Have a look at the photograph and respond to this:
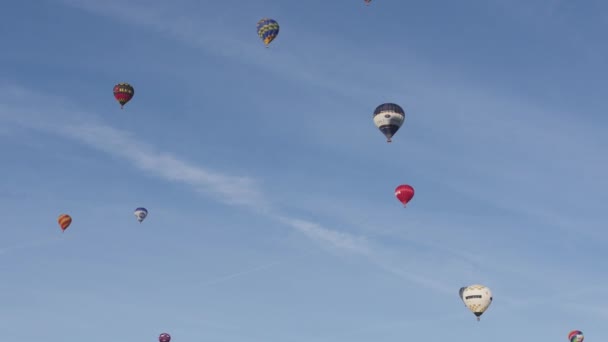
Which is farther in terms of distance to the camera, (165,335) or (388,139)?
(165,335)

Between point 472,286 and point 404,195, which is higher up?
point 404,195

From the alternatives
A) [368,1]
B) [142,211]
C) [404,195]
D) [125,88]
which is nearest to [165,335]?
[142,211]

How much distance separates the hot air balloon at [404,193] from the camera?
11781 centimetres

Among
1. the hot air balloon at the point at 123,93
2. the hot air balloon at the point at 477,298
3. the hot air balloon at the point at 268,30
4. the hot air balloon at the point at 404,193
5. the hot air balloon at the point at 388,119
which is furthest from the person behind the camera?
the hot air balloon at the point at 123,93

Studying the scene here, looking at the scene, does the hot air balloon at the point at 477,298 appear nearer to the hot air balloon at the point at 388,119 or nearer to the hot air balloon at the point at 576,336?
the hot air balloon at the point at 388,119

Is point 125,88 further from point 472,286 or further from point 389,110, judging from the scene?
point 472,286

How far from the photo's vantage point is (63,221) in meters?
145

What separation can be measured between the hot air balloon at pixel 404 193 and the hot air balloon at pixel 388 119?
26.0 feet

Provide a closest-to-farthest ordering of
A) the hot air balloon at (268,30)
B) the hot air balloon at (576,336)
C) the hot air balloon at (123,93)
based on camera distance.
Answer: the hot air balloon at (268,30), the hot air balloon at (123,93), the hot air balloon at (576,336)

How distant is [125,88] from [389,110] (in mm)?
46694

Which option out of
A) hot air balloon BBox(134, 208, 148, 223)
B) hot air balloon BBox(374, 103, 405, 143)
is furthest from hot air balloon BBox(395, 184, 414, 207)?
hot air balloon BBox(134, 208, 148, 223)

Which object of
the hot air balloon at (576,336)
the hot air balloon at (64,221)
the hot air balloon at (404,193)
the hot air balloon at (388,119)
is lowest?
the hot air balloon at (576,336)

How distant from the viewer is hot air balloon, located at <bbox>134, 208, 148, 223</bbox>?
504ft

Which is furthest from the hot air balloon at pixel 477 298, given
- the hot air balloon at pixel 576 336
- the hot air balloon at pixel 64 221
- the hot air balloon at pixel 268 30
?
the hot air balloon at pixel 64 221
